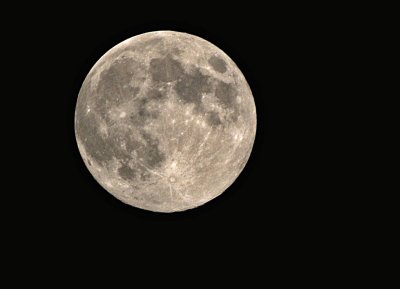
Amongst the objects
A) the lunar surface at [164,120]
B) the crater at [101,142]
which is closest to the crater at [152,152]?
the lunar surface at [164,120]

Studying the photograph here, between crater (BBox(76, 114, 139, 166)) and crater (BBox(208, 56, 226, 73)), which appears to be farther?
crater (BBox(208, 56, 226, 73))

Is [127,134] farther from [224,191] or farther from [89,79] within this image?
[224,191]

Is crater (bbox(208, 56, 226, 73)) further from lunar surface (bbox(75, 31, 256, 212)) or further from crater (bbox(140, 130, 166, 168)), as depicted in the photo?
crater (bbox(140, 130, 166, 168))

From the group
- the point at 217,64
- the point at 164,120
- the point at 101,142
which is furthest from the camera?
the point at 217,64

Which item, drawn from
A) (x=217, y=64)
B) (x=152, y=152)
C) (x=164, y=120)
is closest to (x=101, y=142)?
(x=152, y=152)

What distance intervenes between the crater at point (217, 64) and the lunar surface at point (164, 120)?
16 mm

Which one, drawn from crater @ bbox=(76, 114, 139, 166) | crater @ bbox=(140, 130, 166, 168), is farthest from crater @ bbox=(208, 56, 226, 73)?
crater @ bbox=(76, 114, 139, 166)

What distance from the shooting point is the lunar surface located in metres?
5.00

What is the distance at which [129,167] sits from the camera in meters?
5.23

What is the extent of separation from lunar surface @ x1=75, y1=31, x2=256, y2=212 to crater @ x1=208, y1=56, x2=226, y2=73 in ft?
0.05

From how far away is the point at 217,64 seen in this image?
5.43 meters

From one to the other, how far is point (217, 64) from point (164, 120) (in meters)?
1.07

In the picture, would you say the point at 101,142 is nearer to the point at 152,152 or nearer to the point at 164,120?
the point at 152,152

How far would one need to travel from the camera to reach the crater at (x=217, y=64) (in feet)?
17.6
